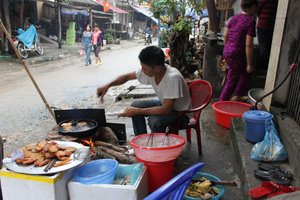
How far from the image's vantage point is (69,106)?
6.45 metres

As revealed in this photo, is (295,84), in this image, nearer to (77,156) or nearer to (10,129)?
(77,156)

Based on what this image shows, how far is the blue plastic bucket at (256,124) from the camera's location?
3082 mm

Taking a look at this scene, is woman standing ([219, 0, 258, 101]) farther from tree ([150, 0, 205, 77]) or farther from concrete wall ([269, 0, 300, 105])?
tree ([150, 0, 205, 77])

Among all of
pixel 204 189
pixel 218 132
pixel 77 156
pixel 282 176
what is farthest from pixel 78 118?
pixel 282 176

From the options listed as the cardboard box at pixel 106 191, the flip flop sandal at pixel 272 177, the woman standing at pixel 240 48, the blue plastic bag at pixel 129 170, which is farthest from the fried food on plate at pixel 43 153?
the woman standing at pixel 240 48

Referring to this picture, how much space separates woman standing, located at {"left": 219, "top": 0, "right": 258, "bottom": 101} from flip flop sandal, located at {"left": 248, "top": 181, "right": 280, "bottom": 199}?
2.64 m

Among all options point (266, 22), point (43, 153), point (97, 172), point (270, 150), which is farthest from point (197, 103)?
point (266, 22)

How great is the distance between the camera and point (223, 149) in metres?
3.79

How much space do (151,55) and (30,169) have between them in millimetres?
1749

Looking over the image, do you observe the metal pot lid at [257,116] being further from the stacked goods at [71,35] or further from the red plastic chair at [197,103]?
the stacked goods at [71,35]

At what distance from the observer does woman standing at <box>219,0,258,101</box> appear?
4266 millimetres

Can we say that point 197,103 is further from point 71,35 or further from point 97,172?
point 71,35

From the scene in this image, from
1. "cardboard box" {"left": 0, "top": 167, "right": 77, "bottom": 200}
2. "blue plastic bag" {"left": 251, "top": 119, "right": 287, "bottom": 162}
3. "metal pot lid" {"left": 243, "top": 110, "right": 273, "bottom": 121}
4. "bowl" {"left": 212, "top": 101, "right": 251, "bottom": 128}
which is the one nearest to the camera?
"cardboard box" {"left": 0, "top": 167, "right": 77, "bottom": 200}

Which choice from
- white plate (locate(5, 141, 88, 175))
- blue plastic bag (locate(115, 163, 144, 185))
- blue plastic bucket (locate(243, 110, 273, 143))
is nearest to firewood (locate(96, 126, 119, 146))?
blue plastic bag (locate(115, 163, 144, 185))
